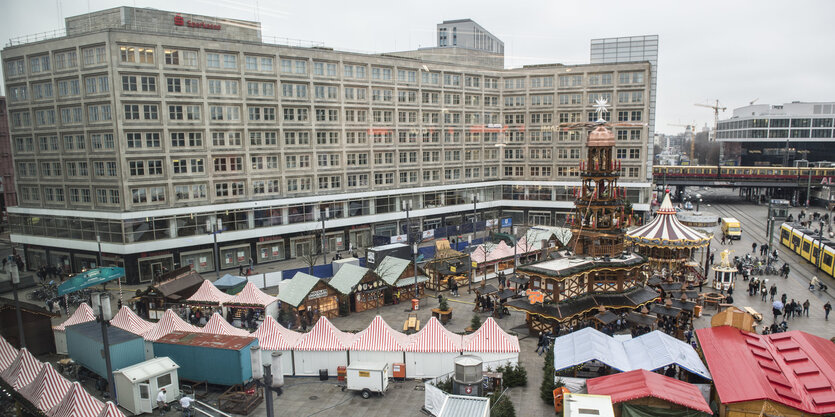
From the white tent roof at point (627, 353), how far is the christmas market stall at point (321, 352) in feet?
36.5

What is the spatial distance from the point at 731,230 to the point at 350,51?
5386 cm

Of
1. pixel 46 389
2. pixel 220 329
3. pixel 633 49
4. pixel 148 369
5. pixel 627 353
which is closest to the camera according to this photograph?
pixel 46 389

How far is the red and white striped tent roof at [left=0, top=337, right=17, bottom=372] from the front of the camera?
25125mm

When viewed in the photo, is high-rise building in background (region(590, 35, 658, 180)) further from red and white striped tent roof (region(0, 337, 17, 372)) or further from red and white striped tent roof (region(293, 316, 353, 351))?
red and white striped tent roof (region(0, 337, 17, 372))

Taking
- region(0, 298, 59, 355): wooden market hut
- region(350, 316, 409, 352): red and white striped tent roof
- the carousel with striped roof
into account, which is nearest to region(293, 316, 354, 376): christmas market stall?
region(350, 316, 409, 352): red and white striped tent roof

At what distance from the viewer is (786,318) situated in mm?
38125

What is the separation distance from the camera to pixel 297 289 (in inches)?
1500

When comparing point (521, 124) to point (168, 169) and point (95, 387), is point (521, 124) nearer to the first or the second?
point (168, 169)

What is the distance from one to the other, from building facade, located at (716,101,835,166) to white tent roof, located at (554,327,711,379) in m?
128

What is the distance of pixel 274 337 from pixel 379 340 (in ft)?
19.1

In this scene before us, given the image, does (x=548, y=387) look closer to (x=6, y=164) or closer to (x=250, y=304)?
(x=250, y=304)

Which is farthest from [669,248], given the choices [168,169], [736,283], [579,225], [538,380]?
[168,169]

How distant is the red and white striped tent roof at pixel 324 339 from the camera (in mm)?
28297

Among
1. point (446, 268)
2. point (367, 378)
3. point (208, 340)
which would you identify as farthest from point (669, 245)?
point (208, 340)
